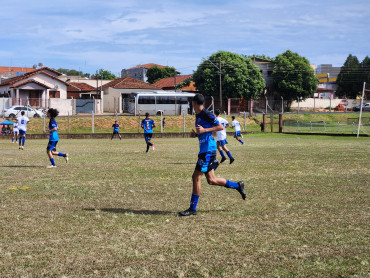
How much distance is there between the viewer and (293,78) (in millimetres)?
80062

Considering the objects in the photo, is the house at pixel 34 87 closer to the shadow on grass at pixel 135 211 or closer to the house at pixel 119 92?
the house at pixel 119 92

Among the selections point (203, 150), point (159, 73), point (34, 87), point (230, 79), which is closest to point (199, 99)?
point (203, 150)

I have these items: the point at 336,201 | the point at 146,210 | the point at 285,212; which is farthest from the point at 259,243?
the point at 336,201

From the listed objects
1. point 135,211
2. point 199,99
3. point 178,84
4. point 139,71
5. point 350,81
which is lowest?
point 135,211

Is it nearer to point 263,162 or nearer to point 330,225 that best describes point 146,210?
point 330,225

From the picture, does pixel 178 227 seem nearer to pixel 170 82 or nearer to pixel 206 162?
pixel 206 162

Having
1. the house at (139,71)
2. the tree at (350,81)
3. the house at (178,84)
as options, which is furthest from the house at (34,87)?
the tree at (350,81)

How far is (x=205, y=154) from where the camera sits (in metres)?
7.98

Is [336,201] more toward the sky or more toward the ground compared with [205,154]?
more toward the ground

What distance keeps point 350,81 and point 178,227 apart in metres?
99.5

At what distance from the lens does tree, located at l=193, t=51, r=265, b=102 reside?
72.4 metres

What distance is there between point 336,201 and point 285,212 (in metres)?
1.64

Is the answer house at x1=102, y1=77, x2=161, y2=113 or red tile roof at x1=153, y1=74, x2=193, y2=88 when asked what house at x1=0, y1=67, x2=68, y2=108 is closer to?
house at x1=102, y1=77, x2=161, y2=113

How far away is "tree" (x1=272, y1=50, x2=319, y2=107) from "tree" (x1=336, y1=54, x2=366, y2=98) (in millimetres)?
20487
